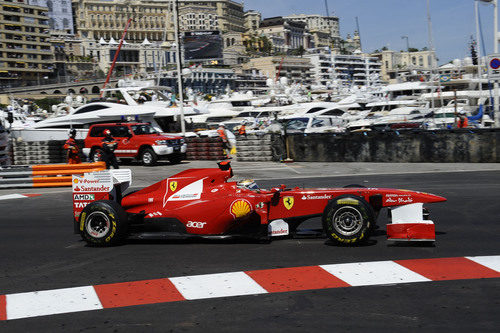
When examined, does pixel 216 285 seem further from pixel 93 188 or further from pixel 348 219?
pixel 93 188

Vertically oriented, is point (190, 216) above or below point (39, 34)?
below

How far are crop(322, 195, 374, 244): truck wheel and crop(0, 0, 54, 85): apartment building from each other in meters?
128

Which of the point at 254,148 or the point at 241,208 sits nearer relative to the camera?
the point at 241,208

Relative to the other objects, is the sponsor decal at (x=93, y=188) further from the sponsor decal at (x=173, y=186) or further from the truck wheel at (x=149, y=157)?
the truck wheel at (x=149, y=157)

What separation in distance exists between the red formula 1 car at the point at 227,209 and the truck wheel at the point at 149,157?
1452cm

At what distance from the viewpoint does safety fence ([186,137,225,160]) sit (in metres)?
24.9

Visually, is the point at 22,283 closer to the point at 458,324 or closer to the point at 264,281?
the point at 264,281

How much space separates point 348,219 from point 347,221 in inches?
1.4

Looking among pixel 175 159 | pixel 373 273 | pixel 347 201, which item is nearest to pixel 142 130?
pixel 175 159

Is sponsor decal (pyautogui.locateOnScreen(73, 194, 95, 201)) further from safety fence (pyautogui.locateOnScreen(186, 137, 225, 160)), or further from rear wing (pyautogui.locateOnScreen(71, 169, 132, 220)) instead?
safety fence (pyautogui.locateOnScreen(186, 137, 225, 160))

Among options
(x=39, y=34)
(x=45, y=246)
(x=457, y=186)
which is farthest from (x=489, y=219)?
(x=39, y=34)

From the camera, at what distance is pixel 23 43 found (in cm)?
12988

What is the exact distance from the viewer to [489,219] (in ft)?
31.8

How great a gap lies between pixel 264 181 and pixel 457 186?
5981 millimetres
